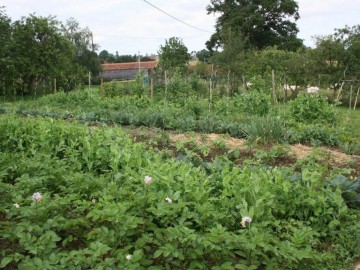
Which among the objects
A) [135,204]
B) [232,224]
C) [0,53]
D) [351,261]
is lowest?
[351,261]

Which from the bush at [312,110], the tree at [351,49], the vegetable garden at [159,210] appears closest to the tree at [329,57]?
the tree at [351,49]

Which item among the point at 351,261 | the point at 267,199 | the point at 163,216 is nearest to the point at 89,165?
the point at 163,216

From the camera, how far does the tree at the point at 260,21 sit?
3731cm

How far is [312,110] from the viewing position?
31.5ft

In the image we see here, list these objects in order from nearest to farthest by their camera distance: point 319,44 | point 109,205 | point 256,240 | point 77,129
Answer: point 256,240, point 109,205, point 77,129, point 319,44

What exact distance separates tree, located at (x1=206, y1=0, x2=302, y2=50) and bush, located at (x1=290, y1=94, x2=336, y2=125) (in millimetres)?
28101

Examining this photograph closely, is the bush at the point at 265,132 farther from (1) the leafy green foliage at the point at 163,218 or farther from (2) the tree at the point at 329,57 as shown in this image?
(2) the tree at the point at 329,57

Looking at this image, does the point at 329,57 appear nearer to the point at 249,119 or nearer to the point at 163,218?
the point at 249,119

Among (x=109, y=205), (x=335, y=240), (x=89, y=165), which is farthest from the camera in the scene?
(x=89, y=165)

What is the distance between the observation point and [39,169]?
359 cm

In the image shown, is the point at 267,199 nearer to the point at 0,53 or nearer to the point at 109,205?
the point at 109,205

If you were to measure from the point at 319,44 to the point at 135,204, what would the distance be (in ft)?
63.8

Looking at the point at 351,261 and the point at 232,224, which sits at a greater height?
the point at 232,224

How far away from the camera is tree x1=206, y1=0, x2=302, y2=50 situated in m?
37.3
